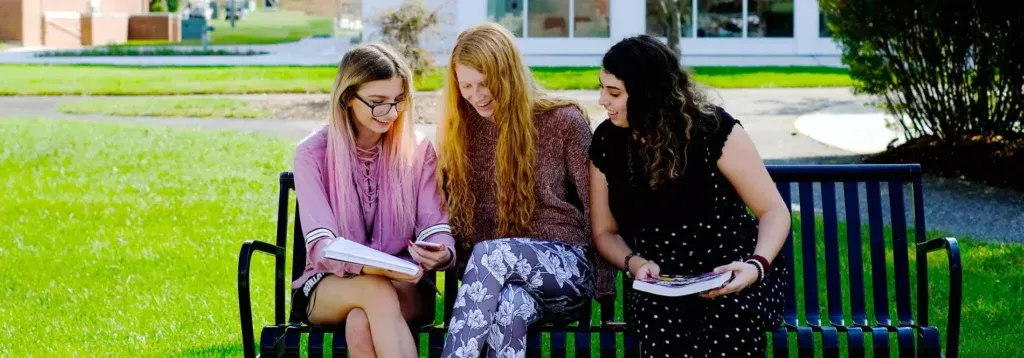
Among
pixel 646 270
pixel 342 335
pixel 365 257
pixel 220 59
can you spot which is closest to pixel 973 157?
pixel 646 270

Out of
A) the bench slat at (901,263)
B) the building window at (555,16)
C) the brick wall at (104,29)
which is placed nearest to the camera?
the bench slat at (901,263)

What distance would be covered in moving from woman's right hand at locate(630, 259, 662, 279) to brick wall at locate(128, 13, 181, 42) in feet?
148

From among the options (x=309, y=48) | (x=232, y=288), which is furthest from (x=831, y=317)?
(x=309, y=48)

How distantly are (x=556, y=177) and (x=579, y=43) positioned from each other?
25.1m

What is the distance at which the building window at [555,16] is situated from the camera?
A: 95.5 feet

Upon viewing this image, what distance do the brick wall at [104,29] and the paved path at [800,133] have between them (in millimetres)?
26153

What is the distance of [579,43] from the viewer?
95.9 feet

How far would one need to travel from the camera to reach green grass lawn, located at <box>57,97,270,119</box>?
15.4 m

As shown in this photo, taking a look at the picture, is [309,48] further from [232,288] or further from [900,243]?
[900,243]

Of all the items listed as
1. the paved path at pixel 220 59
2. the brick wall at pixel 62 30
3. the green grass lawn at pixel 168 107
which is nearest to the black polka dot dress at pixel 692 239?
the green grass lawn at pixel 168 107

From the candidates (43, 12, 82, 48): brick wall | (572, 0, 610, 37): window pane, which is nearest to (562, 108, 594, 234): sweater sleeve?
(572, 0, 610, 37): window pane

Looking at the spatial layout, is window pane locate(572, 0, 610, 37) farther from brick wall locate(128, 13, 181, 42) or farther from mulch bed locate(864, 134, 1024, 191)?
brick wall locate(128, 13, 181, 42)

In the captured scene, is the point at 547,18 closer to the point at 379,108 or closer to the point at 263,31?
the point at 379,108

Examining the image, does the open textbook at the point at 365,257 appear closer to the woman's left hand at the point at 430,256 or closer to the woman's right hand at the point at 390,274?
the woman's right hand at the point at 390,274
